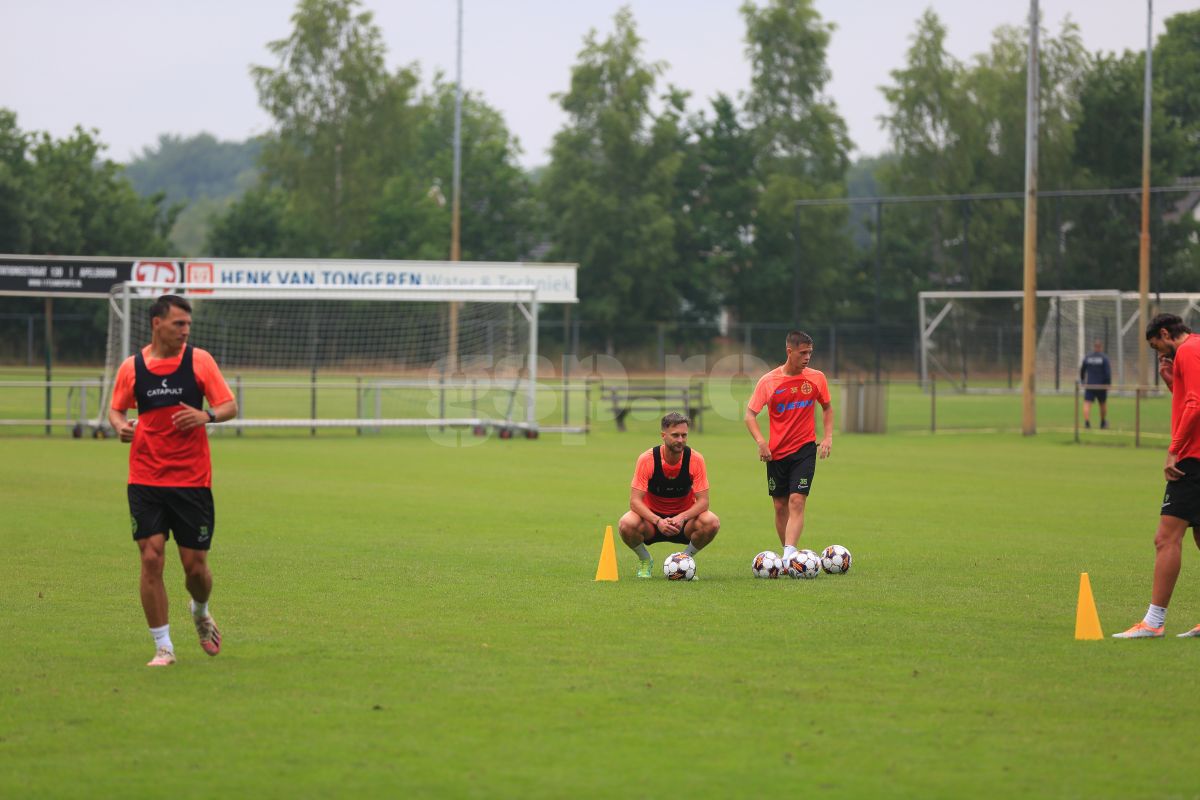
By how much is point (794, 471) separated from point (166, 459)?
555 cm

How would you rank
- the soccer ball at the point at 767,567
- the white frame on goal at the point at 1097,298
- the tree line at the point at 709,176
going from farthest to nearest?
the tree line at the point at 709,176 < the white frame on goal at the point at 1097,298 < the soccer ball at the point at 767,567

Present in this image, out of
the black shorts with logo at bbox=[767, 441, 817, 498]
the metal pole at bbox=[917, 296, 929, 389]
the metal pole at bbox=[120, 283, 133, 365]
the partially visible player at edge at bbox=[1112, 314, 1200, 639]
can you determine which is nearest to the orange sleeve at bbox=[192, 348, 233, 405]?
the black shorts with logo at bbox=[767, 441, 817, 498]

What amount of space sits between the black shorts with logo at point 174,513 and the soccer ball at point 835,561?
18.4ft

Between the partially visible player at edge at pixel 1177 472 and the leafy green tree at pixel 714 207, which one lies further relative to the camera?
the leafy green tree at pixel 714 207

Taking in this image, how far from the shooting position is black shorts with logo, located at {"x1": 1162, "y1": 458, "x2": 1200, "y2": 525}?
29.3 ft

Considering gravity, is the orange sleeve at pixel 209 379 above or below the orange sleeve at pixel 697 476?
above

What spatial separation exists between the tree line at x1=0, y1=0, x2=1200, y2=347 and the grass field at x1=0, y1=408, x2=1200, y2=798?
1908 inches

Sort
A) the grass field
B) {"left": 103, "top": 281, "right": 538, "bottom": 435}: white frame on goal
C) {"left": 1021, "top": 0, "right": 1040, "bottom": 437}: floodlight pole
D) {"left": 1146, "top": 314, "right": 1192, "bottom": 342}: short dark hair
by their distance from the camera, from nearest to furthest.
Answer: the grass field
{"left": 1146, "top": 314, "right": 1192, "bottom": 342}: short dark hair
{"left": 103, "top": 281, "right": 538, "bottom": 435}: white frame on goal
{"left": 1021, "top": 0, "right": 1040, "bottom": 437}: floodlight pole

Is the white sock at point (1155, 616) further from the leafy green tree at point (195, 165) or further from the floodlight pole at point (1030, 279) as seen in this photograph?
the leafy green tree at point (195, 165)

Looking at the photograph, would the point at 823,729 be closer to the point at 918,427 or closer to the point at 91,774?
the point at 91,774

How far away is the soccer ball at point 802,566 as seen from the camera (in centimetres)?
1166

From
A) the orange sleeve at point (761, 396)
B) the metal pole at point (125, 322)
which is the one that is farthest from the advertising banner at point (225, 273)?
the orange sleeve at point (761, 396)

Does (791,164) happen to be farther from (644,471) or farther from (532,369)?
(644,471)

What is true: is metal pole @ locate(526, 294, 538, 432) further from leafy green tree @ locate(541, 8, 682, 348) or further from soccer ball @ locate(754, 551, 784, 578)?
leafy green tree @ locate(541, 8, 682, 348)
